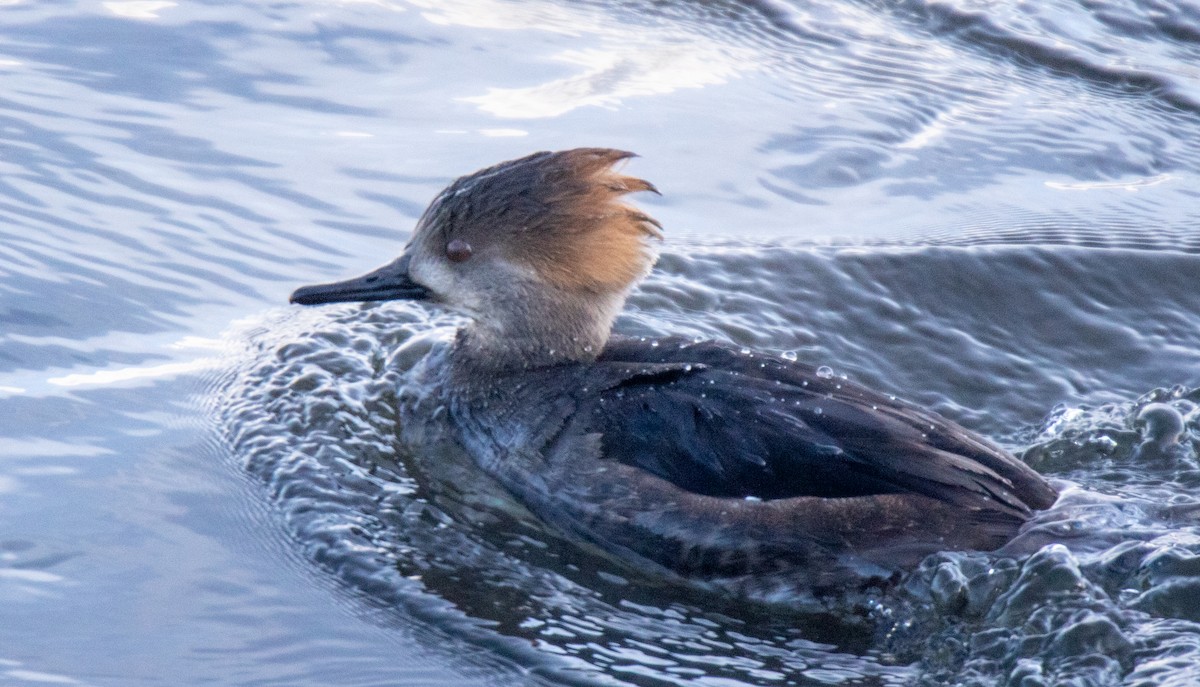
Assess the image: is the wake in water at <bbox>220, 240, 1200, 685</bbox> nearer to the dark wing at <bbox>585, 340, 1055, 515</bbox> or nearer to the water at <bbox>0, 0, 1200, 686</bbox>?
the water at <bbox>0, 0, 1200, 686</bbox>

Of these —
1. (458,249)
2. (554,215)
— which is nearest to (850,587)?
(554,215)

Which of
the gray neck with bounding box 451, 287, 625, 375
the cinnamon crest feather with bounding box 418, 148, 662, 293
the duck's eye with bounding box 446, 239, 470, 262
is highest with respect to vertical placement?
the cinnamon crest feather with bounding box 418, 148, 662, 293

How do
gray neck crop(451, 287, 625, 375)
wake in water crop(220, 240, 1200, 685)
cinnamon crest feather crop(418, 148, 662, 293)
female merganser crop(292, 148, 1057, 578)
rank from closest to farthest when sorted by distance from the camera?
wake in water crop(220, 240, 1200, 685)
female merganser crop(292, 148, 1057, 578)
cinnamon crest feather crop(418, 148, 662, 293)
gray neck crop(451, 287, 625, 375)

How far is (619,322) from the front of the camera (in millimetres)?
6727

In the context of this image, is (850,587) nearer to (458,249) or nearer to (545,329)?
(545,329)

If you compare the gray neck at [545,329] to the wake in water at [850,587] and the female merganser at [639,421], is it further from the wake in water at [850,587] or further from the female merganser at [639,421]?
the wake in water at [850,587]

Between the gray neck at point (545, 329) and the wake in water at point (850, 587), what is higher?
the gray neck at point (545, 329)

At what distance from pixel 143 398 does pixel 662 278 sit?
2.47 meters

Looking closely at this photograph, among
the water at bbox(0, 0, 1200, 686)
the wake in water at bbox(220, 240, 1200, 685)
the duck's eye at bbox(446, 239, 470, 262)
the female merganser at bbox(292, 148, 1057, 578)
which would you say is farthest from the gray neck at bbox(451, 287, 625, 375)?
the water at bbox(0, 0, 1200, 686)

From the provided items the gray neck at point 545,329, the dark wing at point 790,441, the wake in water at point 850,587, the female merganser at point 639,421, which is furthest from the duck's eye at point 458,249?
the dark wing at point 790,441

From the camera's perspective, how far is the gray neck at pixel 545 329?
19.0 feet

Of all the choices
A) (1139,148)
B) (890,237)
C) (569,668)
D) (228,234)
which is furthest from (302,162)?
(1139,148)

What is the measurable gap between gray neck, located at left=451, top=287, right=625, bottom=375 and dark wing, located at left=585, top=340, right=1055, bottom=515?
577mm

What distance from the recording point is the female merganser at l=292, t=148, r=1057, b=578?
477 centimetres
